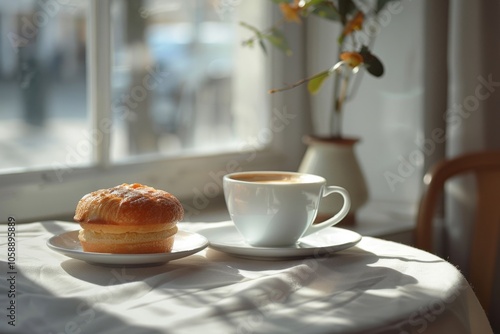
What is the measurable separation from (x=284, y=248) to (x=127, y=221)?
8.2 inches

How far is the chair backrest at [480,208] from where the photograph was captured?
1611 mm

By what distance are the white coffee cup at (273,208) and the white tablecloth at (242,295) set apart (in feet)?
0.14

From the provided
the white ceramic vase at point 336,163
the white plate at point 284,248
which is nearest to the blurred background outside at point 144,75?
the white ceramic vase at point 336,163

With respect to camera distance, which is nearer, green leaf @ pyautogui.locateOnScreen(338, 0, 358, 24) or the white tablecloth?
the white tablecloth

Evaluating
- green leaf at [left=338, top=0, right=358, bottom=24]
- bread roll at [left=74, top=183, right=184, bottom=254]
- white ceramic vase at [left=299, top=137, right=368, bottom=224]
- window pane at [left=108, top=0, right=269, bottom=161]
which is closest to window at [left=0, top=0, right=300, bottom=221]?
window pane at [left=108, top=0, right=269, bottom=161]

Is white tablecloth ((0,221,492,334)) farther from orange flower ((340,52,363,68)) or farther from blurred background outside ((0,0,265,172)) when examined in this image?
blurred background outside ((0,0,265,172))

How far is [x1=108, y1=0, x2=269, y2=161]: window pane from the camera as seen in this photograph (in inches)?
74.8

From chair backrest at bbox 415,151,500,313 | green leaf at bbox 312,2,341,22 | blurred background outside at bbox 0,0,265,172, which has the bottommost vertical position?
chair backrest at bbox 415,151,500,313

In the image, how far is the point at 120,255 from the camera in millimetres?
909

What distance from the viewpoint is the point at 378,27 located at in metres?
1.99

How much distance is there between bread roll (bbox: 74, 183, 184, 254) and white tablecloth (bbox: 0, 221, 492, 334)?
28 millimetres

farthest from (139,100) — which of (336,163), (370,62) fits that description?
(370,62)

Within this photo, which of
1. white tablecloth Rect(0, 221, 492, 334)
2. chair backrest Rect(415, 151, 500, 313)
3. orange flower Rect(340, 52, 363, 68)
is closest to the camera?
white tablecloth Rect(0, 221, 492, 334)

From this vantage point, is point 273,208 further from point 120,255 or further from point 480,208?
point 480,208
